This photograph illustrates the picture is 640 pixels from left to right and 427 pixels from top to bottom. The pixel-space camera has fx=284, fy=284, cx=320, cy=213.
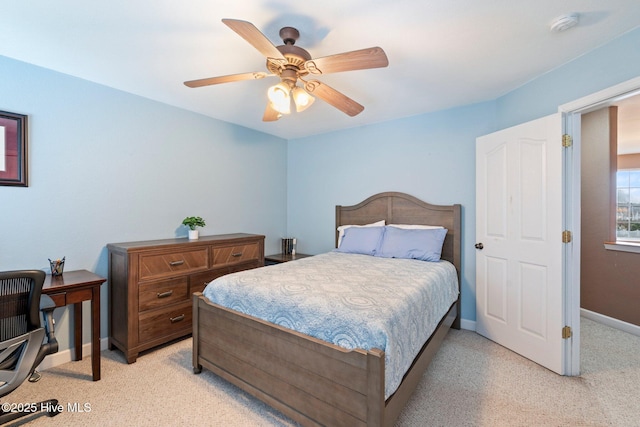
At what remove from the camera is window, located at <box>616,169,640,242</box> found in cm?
496

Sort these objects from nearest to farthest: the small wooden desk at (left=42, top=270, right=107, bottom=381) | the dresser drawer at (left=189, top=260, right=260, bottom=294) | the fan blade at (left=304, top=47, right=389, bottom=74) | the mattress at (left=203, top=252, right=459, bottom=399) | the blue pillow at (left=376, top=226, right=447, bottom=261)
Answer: the mattress at (left=203, top=252, right=459, bottom=399)
the fan blade at (left=304, top=47, right=389, bottom=74)
the small wooden desk at (left=42, top=270, right=107, bottom=381)
the dresser drawer at (left=189, top=260, right=260, bottom=294)
the blue pillow at (left=376, top=226, right=447, bottom=261)

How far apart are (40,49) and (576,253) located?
14.4ft

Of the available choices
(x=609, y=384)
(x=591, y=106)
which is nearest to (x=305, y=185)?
(x=591, y=106)

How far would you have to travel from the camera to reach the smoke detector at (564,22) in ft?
5.59

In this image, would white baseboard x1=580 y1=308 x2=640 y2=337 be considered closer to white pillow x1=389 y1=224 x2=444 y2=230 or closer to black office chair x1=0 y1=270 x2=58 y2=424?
white pillow x1=389 y1=224 x2=444 y2=230

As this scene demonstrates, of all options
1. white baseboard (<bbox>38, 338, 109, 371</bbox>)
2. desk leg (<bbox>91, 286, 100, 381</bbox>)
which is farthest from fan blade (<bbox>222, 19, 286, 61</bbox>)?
white baseboard (<bbox>38, 338, 109, 371</bbox>)

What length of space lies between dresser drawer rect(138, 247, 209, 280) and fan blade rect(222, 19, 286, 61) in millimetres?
1999

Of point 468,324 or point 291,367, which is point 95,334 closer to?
point 291,367

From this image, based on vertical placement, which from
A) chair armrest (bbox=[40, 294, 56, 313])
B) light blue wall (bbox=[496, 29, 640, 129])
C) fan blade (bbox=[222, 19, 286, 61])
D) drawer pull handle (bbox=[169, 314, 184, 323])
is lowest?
drawer pull handle (bbox=[169, 314, 184, 323])

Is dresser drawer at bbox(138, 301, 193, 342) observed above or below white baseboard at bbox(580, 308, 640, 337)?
above

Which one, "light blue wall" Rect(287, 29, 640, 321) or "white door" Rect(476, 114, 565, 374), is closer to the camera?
"light blue wall" Rect(287, 29, 640, 321)

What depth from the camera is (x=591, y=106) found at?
2.09 metres

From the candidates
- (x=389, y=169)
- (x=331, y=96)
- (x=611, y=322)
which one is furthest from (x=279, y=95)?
(x=611, y=322)

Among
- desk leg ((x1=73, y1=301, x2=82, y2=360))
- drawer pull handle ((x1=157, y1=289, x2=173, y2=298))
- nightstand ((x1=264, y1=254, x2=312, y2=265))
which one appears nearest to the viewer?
desk leg ((x1=73, y1=301, x2=82, y2=360))
